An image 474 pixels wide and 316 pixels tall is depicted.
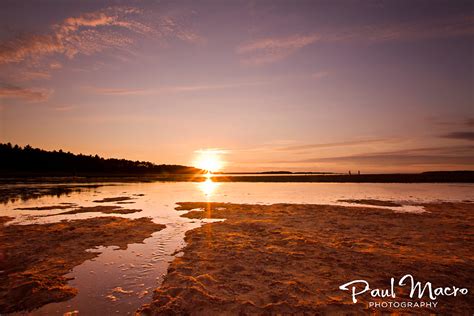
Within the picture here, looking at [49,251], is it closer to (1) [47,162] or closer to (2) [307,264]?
(2) [307,264]

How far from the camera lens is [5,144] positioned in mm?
109562

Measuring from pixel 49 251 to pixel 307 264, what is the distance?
10.1 m

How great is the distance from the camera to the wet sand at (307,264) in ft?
20.4

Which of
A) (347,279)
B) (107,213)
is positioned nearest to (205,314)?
(347,279)

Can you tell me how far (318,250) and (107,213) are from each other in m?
15.6

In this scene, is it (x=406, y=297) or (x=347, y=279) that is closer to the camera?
(x=406, y=297)

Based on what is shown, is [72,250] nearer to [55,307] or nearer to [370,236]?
[55,307]

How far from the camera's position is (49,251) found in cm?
1029
